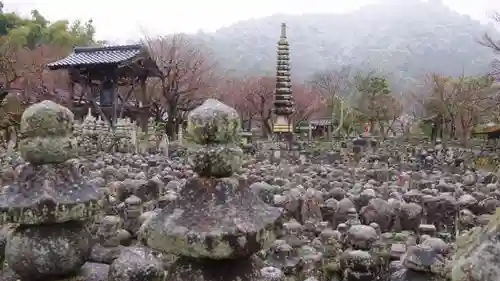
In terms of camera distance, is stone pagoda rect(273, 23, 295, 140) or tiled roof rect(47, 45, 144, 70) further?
stone pagoda rect(273, 23, 295, 140)

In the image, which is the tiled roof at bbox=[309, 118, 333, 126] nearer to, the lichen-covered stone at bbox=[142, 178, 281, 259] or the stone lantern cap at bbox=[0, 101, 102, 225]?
the stone lantern cap at bbox=[0, 101, 102, 225]

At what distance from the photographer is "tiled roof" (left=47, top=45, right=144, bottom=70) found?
21.6 metres

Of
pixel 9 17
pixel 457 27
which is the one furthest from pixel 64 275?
pixel 457 27

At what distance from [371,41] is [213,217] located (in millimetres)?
→ 157484

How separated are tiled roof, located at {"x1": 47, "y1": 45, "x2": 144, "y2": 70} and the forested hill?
57.9 metres

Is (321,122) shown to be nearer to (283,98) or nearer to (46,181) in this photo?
(283,98)

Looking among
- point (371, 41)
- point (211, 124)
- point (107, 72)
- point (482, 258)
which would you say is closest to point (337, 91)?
point (107, 72)

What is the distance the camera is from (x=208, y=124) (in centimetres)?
245

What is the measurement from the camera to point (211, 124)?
8.02 ft

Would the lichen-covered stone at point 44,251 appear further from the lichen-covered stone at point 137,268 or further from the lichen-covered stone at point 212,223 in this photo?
the lichen-covered stone at point 212,223

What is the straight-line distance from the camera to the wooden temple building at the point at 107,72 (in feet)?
71.5

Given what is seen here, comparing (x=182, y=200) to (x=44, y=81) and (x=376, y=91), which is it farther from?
(x=376, y=91)

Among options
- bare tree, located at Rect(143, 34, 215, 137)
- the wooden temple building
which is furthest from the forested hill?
the wooden temple building

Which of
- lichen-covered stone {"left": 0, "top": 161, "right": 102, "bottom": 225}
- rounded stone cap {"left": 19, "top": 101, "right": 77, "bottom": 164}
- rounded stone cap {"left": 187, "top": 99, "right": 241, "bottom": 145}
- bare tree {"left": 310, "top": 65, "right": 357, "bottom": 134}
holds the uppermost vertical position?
rounded stone cap {"left": 187, "top": 99, "right": 241, "bottom": 145}
